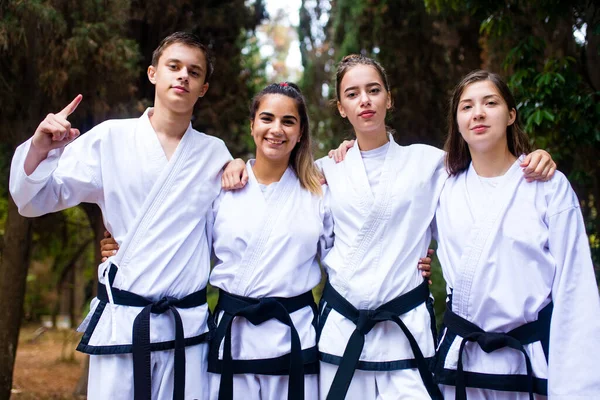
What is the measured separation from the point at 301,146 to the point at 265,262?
2.33ft

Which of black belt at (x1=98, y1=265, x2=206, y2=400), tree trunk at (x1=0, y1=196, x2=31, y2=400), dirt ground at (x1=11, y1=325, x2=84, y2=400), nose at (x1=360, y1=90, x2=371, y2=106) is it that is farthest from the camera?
dirt ground at (x1=11, y1=325, x2=84, y2=400)

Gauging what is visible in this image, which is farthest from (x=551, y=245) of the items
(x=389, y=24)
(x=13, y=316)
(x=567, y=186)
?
(x=389, y=24)

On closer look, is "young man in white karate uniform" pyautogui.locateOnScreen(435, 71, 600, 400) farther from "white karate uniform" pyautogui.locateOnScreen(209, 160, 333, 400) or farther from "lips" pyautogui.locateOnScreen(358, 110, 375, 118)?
"white karate uniform" pyautogui.locateOnScreen(209, 160, 333, 400)

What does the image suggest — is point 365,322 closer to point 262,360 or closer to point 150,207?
point 262,360

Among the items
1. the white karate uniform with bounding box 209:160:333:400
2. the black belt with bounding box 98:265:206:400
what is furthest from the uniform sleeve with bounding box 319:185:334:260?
the black belt with bounding box 98:265:206:400

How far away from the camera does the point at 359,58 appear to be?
3.15 metres

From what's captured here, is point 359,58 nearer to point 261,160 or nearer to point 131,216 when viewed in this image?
point 261,160

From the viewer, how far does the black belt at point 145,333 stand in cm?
268

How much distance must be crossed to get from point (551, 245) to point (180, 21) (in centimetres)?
524

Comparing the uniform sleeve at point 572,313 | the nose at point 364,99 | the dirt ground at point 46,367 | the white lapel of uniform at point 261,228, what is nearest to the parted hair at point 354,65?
the nose at point 364,99

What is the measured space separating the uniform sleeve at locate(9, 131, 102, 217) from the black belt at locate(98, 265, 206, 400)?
39cm

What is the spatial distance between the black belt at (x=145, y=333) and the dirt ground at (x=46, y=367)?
486 cm

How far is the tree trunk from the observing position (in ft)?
18.2

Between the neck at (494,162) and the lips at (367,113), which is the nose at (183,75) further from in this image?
the neck at (494,162)
